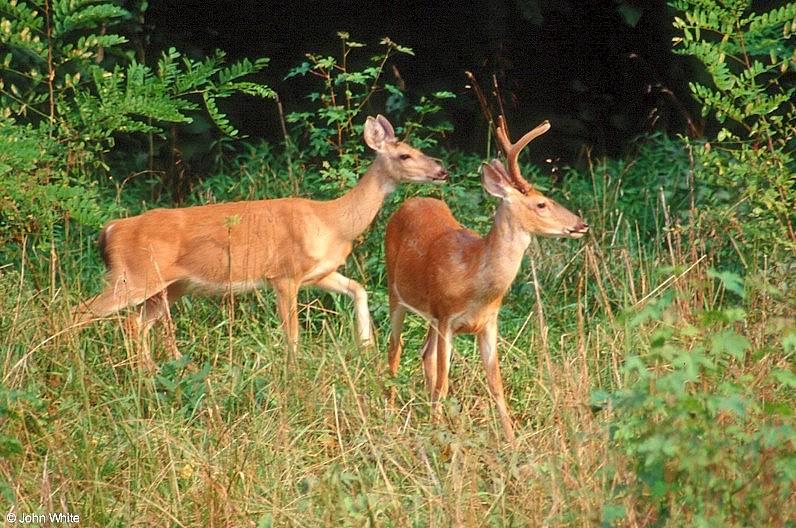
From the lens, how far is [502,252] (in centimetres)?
644

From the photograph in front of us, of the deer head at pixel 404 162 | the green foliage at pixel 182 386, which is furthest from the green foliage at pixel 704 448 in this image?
the deer head at pixel 404 162

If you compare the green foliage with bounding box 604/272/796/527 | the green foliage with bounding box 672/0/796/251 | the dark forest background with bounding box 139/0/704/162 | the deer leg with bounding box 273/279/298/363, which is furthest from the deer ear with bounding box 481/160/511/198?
the dark forest background with bounding box 139/0/704/162

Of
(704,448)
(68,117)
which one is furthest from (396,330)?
(704,448)

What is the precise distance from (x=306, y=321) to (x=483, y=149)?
129 inches

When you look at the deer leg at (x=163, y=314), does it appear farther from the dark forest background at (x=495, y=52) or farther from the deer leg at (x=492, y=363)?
the dark forest background at (x=495, y=52)

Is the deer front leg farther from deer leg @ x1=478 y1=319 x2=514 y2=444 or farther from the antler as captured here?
the antler

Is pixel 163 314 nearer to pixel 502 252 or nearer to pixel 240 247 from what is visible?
pixel 240 247

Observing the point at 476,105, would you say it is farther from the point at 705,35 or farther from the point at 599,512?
the point at 599,512

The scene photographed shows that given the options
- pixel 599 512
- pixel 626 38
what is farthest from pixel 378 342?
pixel 626 38

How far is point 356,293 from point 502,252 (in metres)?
1.09

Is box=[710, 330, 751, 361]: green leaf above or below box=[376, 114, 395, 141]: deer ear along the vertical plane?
above

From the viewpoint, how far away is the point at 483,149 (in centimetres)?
1047

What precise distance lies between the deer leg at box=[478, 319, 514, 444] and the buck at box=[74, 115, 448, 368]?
109cm

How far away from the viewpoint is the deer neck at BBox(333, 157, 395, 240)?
7867 mm
